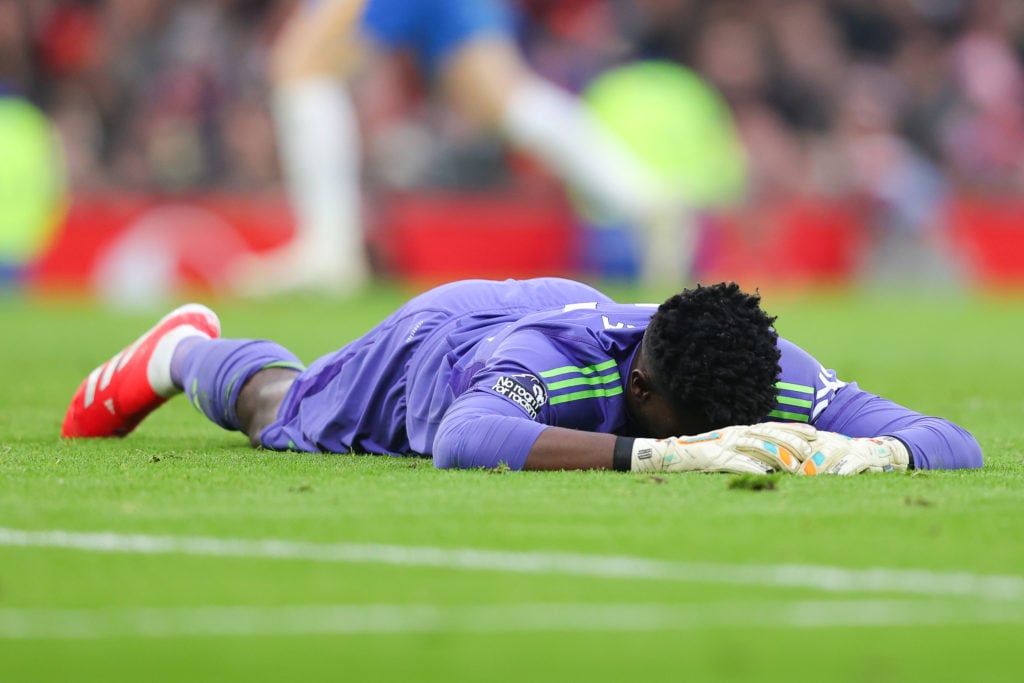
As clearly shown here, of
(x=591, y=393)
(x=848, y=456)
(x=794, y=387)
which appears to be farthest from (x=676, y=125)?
(x=848, y=456)

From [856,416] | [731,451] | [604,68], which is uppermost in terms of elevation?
[604,68]

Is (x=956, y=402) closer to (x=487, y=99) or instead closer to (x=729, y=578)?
(x=729, y=578)

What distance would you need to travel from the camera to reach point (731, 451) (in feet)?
17.8

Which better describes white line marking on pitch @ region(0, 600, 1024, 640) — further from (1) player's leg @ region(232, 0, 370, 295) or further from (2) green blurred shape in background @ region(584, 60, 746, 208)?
(2) green blurred shape in background @ region(584, 60, 746, 208)

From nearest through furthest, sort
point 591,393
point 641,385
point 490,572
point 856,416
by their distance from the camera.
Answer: point 490,572
point 641,385
point 591,393
point 856,416

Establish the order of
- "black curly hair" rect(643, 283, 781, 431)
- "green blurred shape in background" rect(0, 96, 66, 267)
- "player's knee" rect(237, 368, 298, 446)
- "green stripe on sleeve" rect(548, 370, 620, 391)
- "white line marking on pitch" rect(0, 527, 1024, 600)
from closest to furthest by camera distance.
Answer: "white line marking on pitch" rect(0, 527, 1024, 600) → "black curly hair" rect(643, 283, 781, 431) → "green stripe on sleeve" rect(548, 370, 620, 391) → "player's knee" rect(237, 368, 298, 446) → "green blurred shape in background" rect(0, 96, 66, 267)

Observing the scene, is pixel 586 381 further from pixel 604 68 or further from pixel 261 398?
pixel 604 68

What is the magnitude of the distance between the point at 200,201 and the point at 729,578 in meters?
15.5

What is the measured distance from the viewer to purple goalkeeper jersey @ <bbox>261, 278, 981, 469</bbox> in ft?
18.3

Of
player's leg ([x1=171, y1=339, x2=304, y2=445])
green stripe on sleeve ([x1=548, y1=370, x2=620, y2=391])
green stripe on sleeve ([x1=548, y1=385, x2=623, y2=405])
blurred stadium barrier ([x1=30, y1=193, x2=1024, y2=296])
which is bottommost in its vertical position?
player's leg ([x1=171, y1=339, x2=304, y2=445])

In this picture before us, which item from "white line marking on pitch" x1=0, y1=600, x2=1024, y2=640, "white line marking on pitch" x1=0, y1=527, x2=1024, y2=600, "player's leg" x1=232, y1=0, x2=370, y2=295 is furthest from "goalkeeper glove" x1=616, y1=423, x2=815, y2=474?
"player's leg" x1=232, y1=0, x2=370, y2=295

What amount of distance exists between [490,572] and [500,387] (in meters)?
1.54

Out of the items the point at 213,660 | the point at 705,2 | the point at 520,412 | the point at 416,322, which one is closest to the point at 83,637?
the point at 213,660

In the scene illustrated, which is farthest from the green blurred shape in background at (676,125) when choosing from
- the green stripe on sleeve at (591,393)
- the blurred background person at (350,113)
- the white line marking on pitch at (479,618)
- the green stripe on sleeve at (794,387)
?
the white line marking on pitch at (479,618)
